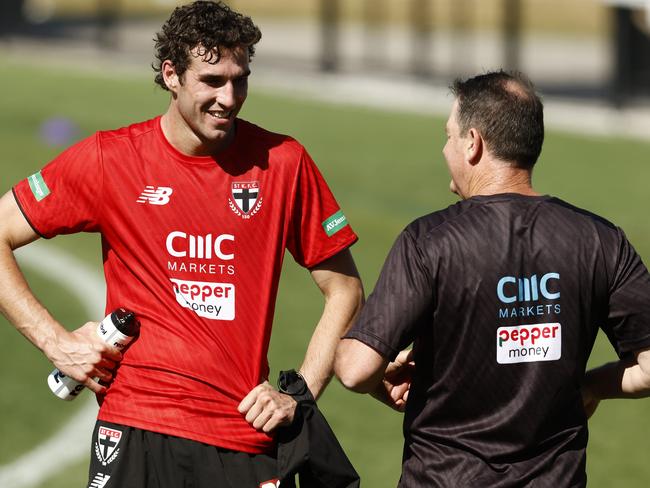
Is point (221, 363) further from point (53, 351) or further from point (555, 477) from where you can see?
point (555, 477)

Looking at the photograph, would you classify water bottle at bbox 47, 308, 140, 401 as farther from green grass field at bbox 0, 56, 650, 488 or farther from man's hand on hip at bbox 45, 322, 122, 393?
green grass field at bbox 0, 56, 650, 488

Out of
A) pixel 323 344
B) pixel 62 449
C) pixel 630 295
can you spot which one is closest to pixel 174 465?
pixel 323 344

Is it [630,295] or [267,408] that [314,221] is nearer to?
[267,408]

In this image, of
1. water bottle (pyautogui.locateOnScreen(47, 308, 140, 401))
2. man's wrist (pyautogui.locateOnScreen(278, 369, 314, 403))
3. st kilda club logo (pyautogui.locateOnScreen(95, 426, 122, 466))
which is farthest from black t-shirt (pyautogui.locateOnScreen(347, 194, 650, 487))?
st kilda club logo (pyautogui.locateOnScreen(95, 426, 122, 466))

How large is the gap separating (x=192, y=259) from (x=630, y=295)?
67.7 inches

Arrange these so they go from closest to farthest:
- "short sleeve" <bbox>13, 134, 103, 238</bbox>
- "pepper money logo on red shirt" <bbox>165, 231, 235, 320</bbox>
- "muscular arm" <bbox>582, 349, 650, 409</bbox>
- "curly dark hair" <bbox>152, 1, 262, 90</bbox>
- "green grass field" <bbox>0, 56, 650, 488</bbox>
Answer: "muscular arm" <bbox>582, 349, 650, 409</bbox> → "curly dark hair" <bbox>152, 1, 262, 90</bbox> → "pepper money logo on red shirt" <bbox>165, 231, 235, 320</bbox> → "short sleeve" <bbox>13, 134, 103, 238</bbox> → "green grass field" <bbox>0, 56, 650, 488</bbox>

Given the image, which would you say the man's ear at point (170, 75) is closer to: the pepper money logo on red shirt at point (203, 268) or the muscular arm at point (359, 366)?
the pepper money logo on red shirt at point (203, 268)

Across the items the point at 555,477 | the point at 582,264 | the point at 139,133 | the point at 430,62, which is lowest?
the point at 430,62

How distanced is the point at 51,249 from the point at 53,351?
909cm

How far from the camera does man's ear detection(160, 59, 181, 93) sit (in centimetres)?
533

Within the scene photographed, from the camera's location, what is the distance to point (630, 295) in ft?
15.3

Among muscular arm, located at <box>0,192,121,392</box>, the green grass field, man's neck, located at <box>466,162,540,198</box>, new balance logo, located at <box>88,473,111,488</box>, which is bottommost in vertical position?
the green grass field

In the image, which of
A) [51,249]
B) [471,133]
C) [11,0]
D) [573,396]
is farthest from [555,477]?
[11,0]

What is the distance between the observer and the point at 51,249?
562 inches
